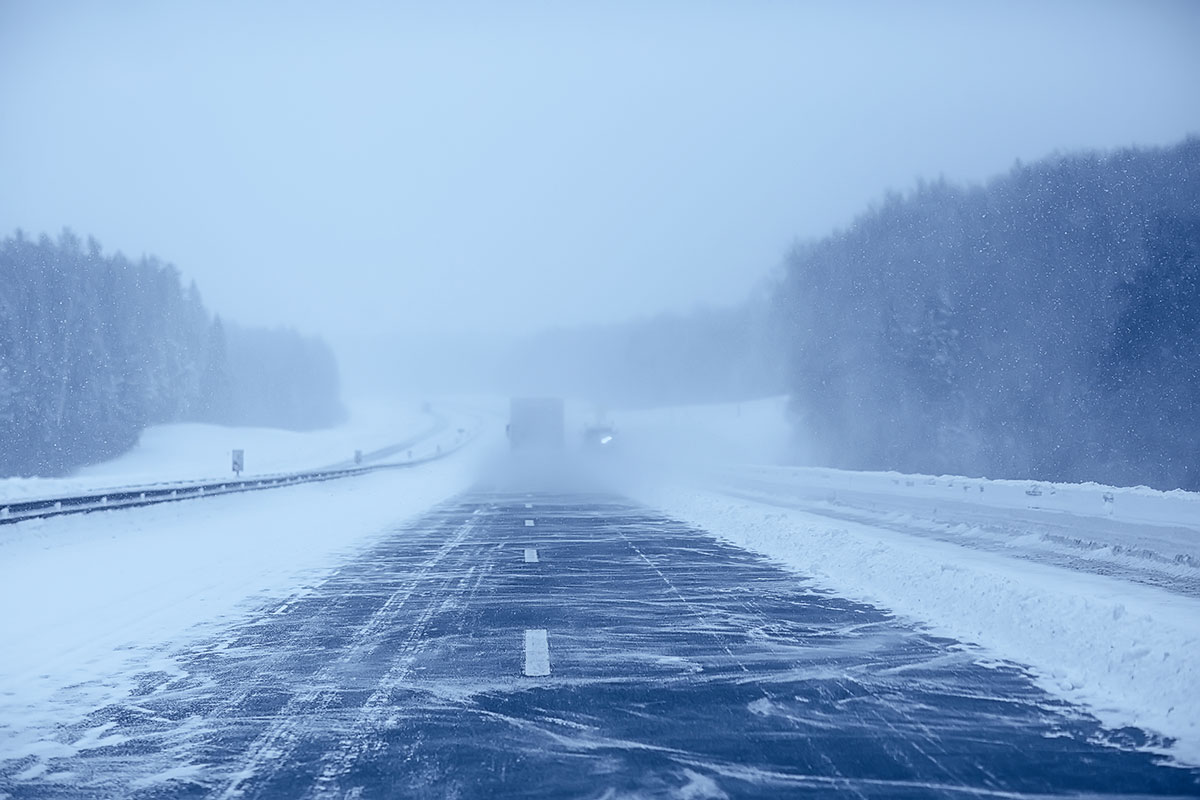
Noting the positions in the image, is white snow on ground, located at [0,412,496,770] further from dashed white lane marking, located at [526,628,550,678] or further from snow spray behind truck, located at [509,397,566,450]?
snow spray behind truck, located at [509,397,566,450]

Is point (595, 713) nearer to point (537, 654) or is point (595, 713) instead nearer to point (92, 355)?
point (537, 654)

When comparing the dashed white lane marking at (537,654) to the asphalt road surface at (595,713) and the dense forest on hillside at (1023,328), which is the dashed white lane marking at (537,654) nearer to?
the asphalt road surface at (595,713)

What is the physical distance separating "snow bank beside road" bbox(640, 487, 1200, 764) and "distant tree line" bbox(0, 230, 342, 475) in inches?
2832

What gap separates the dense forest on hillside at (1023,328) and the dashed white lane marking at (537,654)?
130 ft

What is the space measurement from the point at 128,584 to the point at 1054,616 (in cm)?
1169

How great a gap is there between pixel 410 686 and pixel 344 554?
36.1ft

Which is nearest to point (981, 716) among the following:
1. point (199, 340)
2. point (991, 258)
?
point (991, 258)

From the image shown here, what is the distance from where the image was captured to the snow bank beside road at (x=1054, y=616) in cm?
735

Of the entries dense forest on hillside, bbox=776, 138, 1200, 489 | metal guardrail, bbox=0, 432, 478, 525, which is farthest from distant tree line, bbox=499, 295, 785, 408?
metal guardrail, bbox=0, 432, 478, 525

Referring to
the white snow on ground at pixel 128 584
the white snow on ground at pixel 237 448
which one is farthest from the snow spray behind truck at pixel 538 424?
the white snow on ground at pixel 128 584

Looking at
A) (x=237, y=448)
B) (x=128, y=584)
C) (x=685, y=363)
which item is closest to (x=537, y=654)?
(x=128, y=584)

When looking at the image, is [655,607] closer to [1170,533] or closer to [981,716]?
[981,716]

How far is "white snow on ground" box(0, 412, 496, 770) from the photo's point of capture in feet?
26.9

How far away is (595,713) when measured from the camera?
7.27 m
